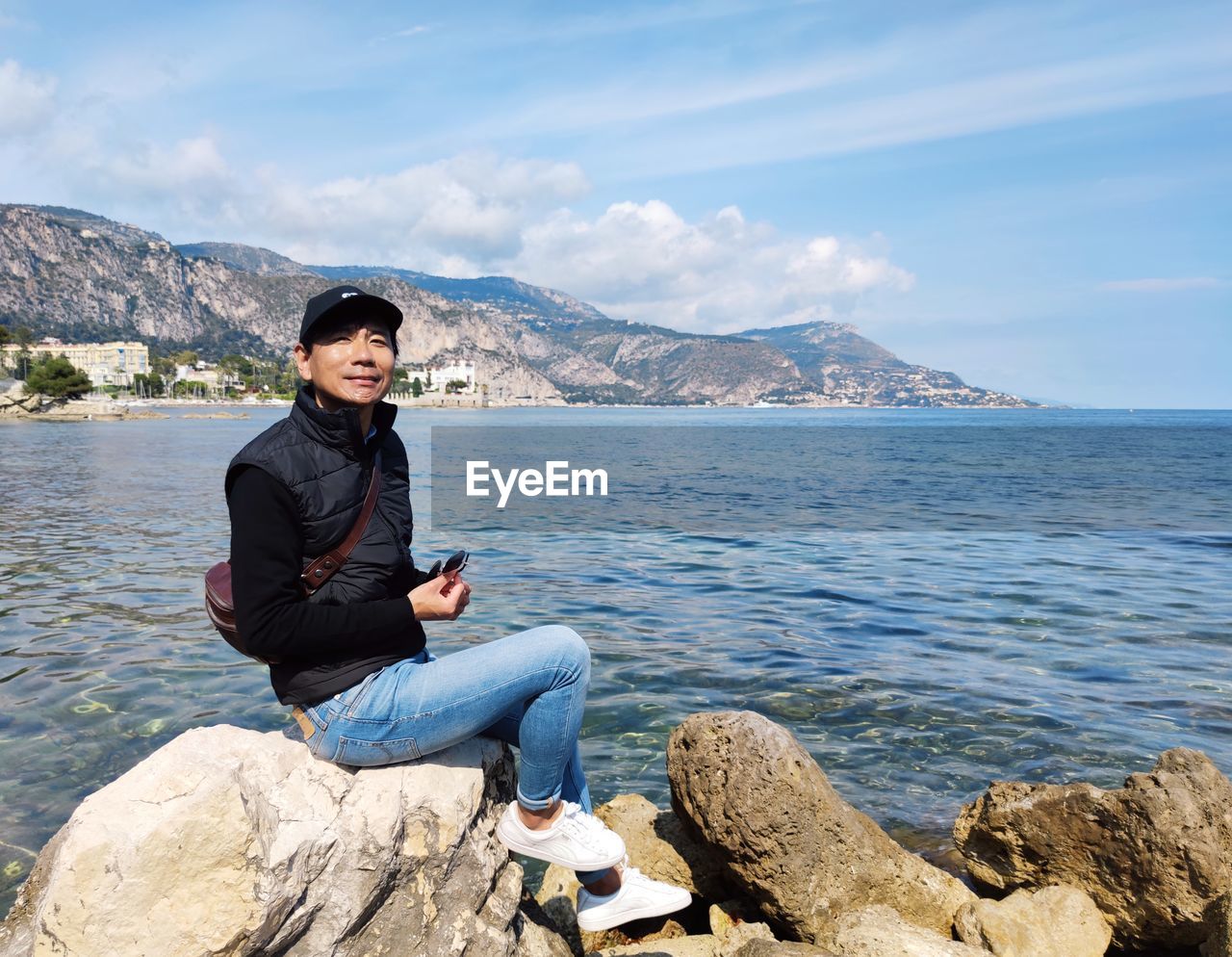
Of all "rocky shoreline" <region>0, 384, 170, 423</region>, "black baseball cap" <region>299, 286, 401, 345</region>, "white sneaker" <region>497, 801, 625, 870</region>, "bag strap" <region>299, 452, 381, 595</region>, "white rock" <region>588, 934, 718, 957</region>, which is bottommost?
"rocky shoreline" <region>0, 384, 170, 423</region>

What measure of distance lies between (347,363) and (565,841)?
2.40 metres

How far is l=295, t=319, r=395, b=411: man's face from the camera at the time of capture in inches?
156

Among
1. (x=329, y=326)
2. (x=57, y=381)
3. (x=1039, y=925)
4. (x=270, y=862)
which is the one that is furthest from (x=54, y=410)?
(x=1039, y=925)

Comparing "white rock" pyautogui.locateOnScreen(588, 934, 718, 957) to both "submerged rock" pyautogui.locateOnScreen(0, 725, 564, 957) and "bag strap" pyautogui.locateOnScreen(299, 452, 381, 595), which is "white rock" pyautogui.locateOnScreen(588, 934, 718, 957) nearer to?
"submerged rock" pyautogui.locateOnScreen(0, 725, 564, 957)

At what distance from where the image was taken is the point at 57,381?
368ft

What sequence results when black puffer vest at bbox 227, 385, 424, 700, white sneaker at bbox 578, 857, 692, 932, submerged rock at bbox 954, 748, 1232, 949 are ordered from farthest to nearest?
submerged rock at bbox 954, 748, 1232, 949, white sneaker at bbox 578, 857, 692, 932, black puffer vest at bbox 227, 385, 424, 700

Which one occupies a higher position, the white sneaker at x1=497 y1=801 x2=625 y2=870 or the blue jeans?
the blue jeans

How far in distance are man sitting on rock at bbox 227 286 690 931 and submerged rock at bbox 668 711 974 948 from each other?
1.46m

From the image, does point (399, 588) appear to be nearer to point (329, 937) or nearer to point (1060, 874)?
point (329, 937)

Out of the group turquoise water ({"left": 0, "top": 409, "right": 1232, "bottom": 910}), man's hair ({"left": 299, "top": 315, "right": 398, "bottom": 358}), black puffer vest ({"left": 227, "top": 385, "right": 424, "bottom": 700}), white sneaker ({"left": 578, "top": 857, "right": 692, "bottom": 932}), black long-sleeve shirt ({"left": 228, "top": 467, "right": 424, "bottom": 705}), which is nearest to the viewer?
black long-sleeve shirt ({"left": 228, "top": 467, "right": 424, "bottom": 705})

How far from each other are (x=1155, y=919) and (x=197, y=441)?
67.4m

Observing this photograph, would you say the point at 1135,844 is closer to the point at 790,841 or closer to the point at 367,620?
the point at 790,841

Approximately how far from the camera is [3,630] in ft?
39.5

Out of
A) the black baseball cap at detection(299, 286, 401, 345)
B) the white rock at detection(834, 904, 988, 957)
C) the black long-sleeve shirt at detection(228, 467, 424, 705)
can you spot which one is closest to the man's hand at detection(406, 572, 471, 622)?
the black long-sleeve shirt at detection(228, 467, 424, 705)
